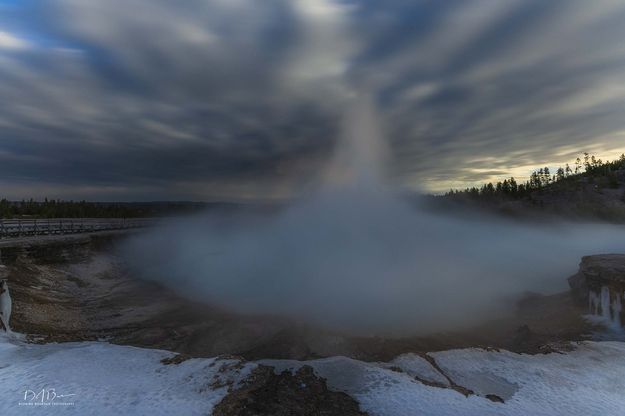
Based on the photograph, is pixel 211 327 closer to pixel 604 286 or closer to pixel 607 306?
pixel 607 306

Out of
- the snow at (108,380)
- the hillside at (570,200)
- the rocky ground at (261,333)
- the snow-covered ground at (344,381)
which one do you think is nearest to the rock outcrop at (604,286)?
the rocky ground at (261,333)

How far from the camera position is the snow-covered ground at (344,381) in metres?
8.88

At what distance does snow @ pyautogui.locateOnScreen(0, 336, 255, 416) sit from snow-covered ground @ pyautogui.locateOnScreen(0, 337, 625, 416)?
0.08 ft

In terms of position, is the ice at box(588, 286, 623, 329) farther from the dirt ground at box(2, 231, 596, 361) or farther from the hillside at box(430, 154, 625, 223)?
the hillside at box(430, 154, 625, 223)

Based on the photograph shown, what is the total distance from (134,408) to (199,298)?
1440 cm

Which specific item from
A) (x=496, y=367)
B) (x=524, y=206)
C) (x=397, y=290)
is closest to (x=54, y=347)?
(x=496, y=367)

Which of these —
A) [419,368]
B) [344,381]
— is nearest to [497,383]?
[419,368]

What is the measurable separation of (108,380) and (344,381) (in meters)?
6.97

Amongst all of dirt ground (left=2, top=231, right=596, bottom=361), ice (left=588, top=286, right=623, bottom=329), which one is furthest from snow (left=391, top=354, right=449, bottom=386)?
ice (left=588, top=286, right=623, bottom=329)

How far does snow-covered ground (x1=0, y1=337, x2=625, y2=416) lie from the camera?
8.88m

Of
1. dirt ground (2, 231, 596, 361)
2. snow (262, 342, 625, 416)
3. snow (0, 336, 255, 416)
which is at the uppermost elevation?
snow (0, 336, 255, 416)

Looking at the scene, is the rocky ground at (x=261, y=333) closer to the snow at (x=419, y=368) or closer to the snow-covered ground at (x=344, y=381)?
the snow at (x=419, y=368)

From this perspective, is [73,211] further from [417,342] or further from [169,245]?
[417,342]

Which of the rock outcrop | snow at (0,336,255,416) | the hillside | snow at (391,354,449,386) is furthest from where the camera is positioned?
the hillside
